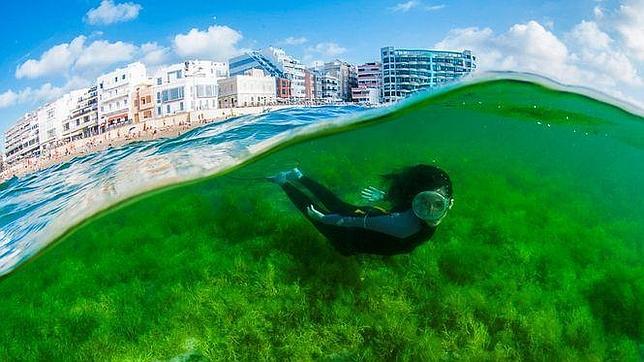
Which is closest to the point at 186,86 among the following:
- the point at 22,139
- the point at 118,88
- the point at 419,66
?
the point at 118,88

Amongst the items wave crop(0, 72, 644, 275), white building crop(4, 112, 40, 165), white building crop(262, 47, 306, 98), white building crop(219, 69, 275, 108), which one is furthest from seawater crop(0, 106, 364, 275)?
white building crop(262, 47, 306, 98)

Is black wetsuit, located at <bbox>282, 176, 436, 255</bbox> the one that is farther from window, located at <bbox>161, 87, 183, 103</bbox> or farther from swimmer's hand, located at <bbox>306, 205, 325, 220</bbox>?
window, located at <bbox>161, 87, 183, 103</bbox>

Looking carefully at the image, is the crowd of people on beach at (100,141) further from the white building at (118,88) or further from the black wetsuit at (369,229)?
the black wetsuit at (369,229)

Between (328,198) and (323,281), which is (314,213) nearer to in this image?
(328,198)

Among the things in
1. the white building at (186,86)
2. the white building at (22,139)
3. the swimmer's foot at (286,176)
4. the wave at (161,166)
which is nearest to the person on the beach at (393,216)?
the swimmer's foot at (286,176)

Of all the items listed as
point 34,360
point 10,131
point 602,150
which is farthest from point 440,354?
point 10,131
